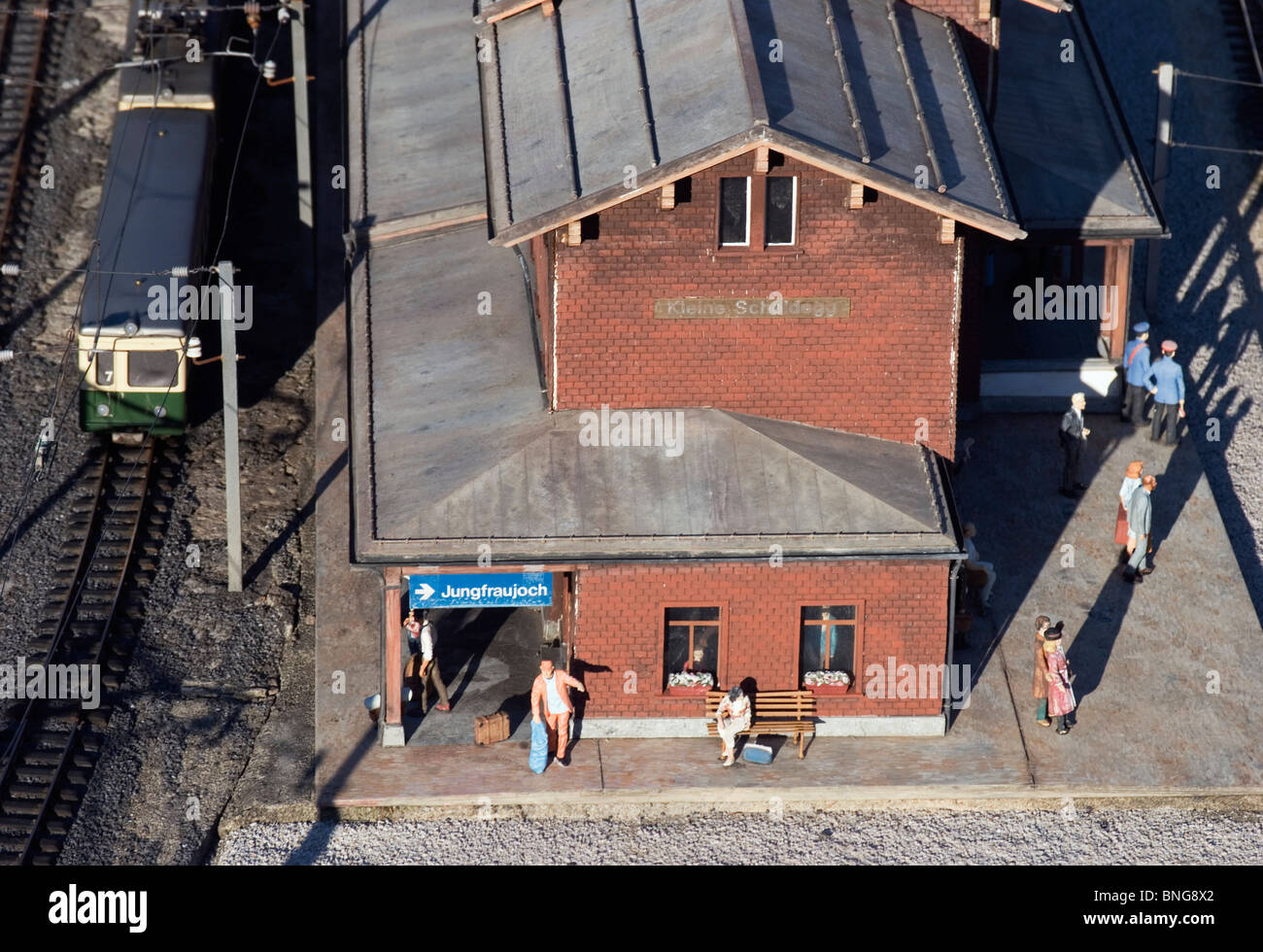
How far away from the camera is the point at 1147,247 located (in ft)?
128

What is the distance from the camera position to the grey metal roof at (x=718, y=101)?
2786 centimetres

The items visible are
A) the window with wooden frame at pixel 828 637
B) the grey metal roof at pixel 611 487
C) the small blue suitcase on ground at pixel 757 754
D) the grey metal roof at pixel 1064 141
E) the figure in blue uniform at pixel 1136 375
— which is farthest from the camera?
the figure in blue uniform at pixel 1136 375

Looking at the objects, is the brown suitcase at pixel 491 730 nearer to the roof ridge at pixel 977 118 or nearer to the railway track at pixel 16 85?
the roof ridge at pixel 977 118

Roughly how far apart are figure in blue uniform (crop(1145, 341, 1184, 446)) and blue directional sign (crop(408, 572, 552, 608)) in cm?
1210

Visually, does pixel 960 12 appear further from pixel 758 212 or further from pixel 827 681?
pixel 827 681

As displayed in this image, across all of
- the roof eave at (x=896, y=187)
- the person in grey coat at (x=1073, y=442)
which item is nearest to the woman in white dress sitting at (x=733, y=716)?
the roof eave at (x=896, y=187)

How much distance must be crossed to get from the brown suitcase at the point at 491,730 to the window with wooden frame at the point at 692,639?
226 centimetres

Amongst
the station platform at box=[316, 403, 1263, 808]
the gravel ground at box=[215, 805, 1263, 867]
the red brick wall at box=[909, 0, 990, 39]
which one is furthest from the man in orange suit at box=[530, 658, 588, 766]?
the red brick wall at box=[909, 0, 990, 39]

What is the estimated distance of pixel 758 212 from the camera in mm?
28203

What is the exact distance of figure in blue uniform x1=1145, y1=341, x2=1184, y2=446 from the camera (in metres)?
35.0

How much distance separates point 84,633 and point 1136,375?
1733 centimetres

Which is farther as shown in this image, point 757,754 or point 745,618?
point 757,754

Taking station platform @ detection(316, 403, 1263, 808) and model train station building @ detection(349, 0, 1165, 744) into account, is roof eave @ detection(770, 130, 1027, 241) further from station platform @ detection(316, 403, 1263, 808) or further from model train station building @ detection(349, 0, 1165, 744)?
station platform @ detection(316, 403, 1263, 808)

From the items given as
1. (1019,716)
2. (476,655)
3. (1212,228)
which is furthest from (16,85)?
(1019,716)
